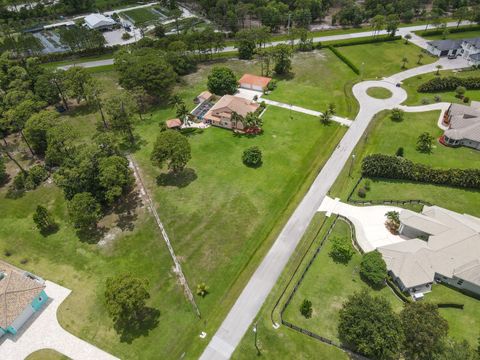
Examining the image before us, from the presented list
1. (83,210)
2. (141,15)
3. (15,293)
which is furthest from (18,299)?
(141,15)

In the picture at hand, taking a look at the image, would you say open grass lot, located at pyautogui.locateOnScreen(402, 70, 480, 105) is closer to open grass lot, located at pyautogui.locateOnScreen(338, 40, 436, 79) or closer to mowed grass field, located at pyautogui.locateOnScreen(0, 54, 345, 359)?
open grass lot, located at pyautogui.locateOnScreen(338, 40, 436, 79)

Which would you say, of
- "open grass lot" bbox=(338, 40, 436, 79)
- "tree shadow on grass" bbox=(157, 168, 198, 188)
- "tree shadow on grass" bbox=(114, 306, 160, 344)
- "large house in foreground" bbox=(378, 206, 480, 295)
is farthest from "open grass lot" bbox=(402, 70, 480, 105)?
"tree shadow on grass" bbox=(114, 306, 160, 344)

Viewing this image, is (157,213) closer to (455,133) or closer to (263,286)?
(263,286)

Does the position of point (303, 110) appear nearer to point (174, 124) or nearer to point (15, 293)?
point (174, 124)

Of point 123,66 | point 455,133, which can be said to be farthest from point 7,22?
point 455,133

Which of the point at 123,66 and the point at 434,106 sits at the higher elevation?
the point at 123,66

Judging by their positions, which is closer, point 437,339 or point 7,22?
point 437,339
